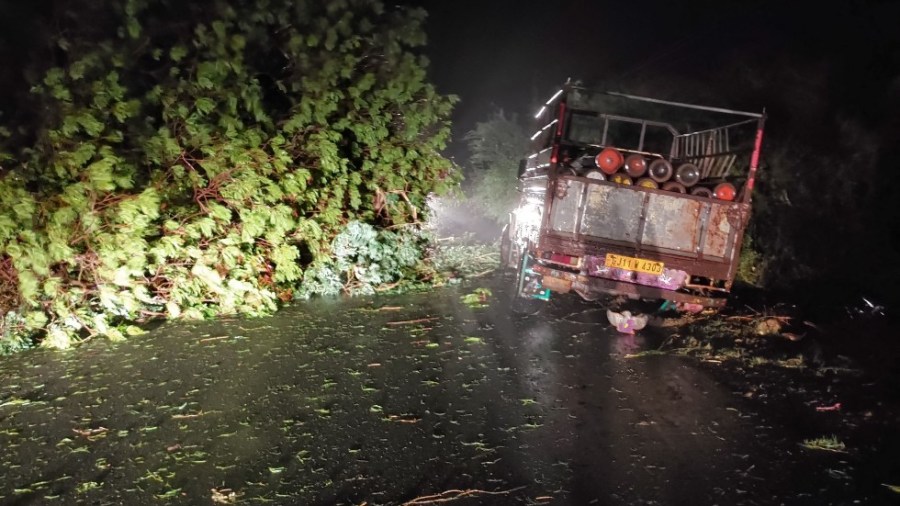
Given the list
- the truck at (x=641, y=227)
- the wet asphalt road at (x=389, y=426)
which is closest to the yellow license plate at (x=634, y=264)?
the truck at (x=641, y=227)

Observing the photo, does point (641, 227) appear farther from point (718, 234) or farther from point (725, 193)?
point (725, 193)

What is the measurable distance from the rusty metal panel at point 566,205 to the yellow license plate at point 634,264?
2.09ft

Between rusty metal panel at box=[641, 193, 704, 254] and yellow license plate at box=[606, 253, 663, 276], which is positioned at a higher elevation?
rusty metal panel at box=[641, 193, 704, 254]

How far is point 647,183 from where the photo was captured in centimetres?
673

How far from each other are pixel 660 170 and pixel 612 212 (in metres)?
Answer: 0.92

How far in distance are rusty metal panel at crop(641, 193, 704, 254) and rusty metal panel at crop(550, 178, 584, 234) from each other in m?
0.92

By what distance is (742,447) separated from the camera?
4.14m

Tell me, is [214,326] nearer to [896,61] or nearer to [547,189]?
[547,189]

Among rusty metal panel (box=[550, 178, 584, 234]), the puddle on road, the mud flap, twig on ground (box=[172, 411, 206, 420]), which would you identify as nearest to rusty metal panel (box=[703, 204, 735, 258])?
rusty metal panel (box=[550, 178, 584, 234])

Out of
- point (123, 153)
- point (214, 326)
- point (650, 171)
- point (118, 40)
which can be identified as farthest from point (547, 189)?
point (118, 40)

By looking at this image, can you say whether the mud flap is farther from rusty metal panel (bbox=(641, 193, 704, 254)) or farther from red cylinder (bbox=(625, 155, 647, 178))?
red cylinder (bbox=(625, 155, 647, 178))

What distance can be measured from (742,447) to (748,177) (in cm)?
365

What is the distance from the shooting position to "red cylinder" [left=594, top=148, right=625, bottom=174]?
6805mm

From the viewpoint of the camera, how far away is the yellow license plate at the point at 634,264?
6.52 meters
